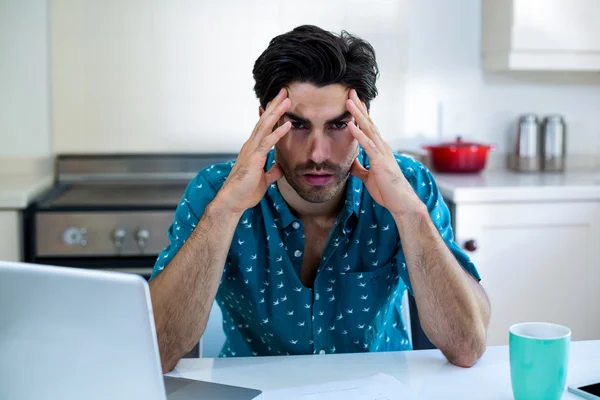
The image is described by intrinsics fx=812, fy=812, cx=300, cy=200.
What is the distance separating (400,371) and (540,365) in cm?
25

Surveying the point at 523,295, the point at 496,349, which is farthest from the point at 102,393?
the point at 523,295

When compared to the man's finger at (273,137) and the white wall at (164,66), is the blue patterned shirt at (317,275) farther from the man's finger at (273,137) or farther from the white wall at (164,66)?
the white wall at (164,66)

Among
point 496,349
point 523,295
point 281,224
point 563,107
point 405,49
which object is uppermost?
point 405,49

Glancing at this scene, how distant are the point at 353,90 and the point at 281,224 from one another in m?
0.31

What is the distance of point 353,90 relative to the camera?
1.61 m

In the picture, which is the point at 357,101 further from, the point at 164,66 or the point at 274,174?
the point at 164,66

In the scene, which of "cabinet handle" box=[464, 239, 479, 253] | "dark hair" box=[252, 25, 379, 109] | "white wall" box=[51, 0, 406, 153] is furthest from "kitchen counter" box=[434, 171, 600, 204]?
"dark hair" box=[252, 25, 379, 109]

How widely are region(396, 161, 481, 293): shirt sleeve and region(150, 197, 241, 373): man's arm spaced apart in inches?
14.6

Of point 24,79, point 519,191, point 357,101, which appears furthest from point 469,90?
point 357,101

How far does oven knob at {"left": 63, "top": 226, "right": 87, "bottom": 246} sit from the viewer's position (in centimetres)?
263

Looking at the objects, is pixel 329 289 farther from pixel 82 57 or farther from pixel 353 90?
pixel 82 57

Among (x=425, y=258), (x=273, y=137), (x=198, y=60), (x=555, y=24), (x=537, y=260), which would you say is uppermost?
(x=555, y=24)

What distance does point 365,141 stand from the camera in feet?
5.06

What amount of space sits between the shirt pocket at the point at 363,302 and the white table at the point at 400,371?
26 cm
